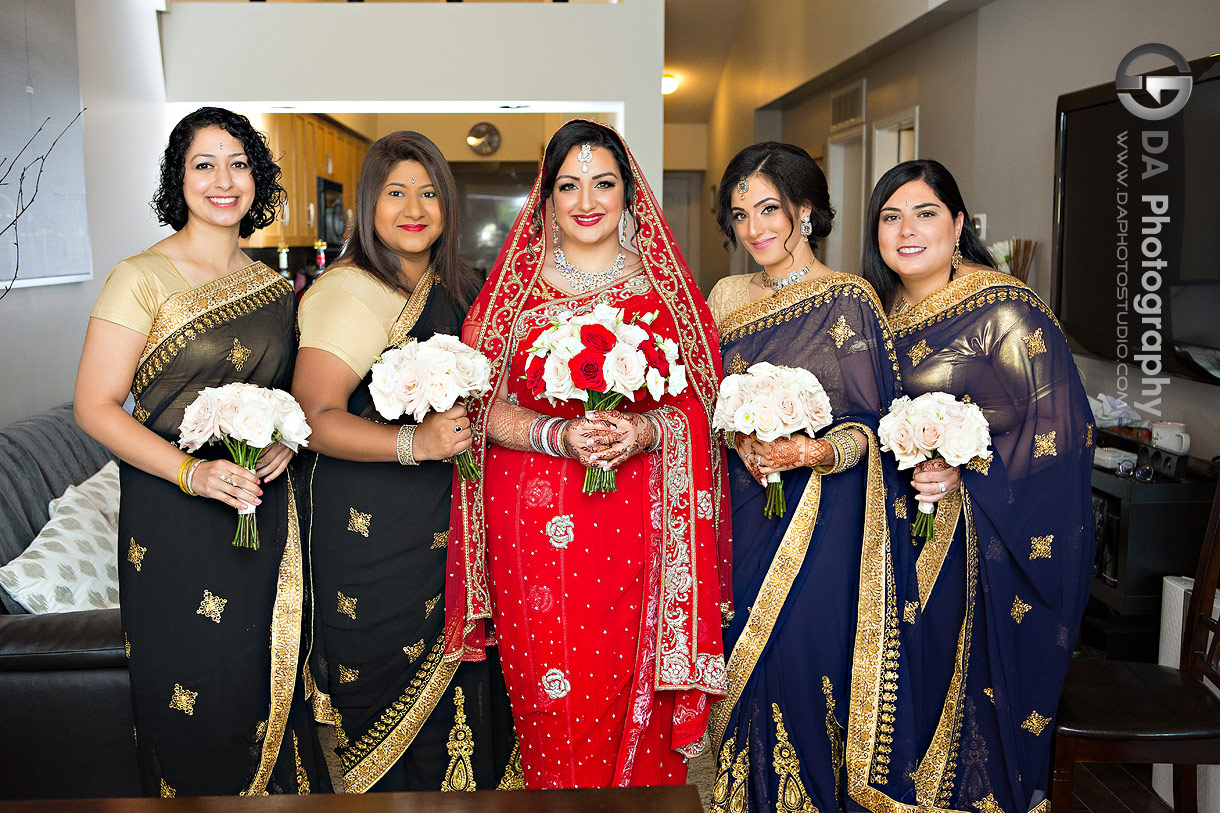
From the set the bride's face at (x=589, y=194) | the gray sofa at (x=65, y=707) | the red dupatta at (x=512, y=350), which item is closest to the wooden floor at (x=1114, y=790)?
the red dupatta at (x=512, y=350)

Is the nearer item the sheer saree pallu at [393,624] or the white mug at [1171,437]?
the sheer saree pallu at [393,624]

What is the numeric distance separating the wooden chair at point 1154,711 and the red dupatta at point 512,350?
0.79 meters

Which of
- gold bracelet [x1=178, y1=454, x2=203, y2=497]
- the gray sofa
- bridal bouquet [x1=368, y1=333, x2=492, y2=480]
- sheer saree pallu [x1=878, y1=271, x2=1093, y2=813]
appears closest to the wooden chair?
sheer saree pallu [x1=878, y1=271, x2=1093, y2=813]

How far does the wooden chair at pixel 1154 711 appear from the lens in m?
2.04

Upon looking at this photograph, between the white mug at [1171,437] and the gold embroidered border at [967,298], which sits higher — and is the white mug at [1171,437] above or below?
below

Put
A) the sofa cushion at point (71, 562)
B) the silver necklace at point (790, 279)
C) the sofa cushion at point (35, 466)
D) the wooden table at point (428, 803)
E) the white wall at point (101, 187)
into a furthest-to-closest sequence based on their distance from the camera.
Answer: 1. the white wall at point (101, 187)
2. the sofa cushion at point (35, 466)
3. the sofa cushion at point (71, 562)
4. the silver necklace at point (790, 279)
5. the wooden table at point (428, 803)

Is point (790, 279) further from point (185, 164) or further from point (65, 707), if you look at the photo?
point (65, 707)

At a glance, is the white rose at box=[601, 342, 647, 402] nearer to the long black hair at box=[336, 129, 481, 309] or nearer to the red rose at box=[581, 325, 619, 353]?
the red rose at box=[581, 325, 619, 353]

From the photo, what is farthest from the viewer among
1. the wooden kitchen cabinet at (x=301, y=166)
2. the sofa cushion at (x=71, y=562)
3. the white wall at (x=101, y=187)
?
the wooden kitchen cabinet at (x=301, y=166)

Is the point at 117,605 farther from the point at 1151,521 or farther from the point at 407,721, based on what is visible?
the point at 1151,521

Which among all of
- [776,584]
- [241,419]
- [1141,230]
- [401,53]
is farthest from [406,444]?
[401,53]

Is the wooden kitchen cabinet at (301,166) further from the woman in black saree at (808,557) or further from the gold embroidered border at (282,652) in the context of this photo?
the woman in black saree at (808,557)

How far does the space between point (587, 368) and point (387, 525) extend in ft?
2.32

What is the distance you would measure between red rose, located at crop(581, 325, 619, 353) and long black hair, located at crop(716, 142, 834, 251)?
1.91ft
